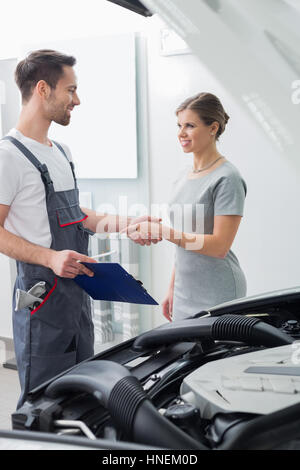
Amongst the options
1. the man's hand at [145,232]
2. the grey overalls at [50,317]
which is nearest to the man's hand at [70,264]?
the grey overalls at [50,317]

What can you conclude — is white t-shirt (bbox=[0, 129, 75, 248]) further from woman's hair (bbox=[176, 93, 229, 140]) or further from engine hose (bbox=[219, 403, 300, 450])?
engine hose (bbox=[219, 403, 300, 450])

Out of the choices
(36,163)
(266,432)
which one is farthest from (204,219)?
(266,432)

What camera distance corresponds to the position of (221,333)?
0.99m

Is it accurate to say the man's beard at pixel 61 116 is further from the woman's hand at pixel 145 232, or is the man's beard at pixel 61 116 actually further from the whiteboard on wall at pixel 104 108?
the whiteboard on wall at pixel 104 108

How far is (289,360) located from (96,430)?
Answer: 332mm

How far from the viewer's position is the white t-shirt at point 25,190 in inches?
59.2

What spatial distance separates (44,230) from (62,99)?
431 millimetres

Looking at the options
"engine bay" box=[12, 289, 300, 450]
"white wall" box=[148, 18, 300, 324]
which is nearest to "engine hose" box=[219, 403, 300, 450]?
"engine bay" box=[12, 289, 300, 450]

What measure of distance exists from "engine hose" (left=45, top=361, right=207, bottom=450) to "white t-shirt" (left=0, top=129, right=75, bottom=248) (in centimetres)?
72

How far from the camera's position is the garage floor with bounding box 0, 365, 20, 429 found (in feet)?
7.75

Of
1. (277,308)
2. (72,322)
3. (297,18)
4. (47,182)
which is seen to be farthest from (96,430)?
(47,182)

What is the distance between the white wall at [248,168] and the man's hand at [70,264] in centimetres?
119
